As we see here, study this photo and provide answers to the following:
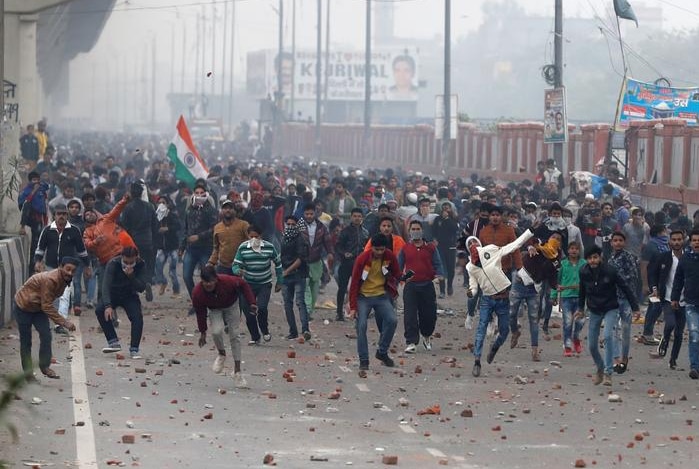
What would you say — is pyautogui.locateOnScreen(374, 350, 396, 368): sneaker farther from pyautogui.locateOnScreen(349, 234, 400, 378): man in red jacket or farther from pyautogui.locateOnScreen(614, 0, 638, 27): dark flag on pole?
pyautogui.locateOnScreen(614, 0, 638, 27): dark flag on pole

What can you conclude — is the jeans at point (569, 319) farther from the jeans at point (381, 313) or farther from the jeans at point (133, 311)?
the jeans at point (133, 311)

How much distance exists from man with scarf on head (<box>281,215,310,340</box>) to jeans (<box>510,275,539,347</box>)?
7.91 ft

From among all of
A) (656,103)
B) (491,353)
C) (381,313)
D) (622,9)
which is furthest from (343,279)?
(656,103)

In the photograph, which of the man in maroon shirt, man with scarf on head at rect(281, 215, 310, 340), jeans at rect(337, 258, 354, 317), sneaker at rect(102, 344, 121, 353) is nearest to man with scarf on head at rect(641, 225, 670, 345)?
jeans at rect(337, 258, 354, 317)

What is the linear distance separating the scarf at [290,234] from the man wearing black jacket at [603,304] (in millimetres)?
4448

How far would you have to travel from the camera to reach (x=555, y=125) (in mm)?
29812

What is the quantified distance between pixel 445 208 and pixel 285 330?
14.4 ft

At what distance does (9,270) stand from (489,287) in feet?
21.5

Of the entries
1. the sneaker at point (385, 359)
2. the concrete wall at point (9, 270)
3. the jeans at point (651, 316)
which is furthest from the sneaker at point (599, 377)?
the concrete wall at point (9, 270)

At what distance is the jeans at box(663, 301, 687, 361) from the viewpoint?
15.3 m

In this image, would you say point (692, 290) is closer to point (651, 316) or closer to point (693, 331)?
point (693, 331)

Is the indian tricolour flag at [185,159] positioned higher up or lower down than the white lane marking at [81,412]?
higher up

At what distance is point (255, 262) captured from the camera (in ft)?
54.5

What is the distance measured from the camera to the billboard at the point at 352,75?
116m
